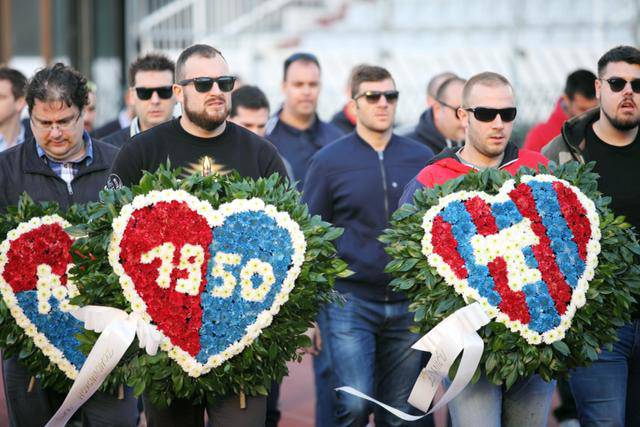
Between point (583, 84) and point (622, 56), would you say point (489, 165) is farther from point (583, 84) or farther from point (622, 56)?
point (583, 84)

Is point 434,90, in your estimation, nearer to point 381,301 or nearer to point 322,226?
point 381,301

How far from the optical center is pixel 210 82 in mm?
5859

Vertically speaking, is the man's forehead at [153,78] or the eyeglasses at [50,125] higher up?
the man's forehead at [153,78]

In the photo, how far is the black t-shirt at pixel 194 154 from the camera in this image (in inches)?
227

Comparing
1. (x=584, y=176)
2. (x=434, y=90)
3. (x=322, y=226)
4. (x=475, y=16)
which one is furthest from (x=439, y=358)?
(x=475, y=16)

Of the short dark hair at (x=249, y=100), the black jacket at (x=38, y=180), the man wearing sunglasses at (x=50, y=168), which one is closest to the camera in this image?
the man wearing sunglasses at (x=50, y=168)

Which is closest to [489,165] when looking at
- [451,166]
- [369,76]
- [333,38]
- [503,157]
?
[503,157]

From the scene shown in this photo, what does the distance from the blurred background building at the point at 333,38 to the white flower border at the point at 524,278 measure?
10.3 m

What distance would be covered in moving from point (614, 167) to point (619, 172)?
0.14 feet

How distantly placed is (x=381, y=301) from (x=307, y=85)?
2.91 metres

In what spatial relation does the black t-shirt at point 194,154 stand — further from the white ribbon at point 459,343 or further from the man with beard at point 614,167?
the man with beard at point 614,167

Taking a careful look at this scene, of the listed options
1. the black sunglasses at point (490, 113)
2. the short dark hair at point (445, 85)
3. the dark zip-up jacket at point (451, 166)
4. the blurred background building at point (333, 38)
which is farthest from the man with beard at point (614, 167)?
the blurred background building at point (333, 38)

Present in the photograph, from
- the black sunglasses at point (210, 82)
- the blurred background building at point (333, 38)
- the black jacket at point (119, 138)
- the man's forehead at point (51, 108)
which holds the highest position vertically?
the blurred background building at point (333, 38)

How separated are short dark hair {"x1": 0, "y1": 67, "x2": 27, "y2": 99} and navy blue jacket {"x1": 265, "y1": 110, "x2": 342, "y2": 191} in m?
2.02
